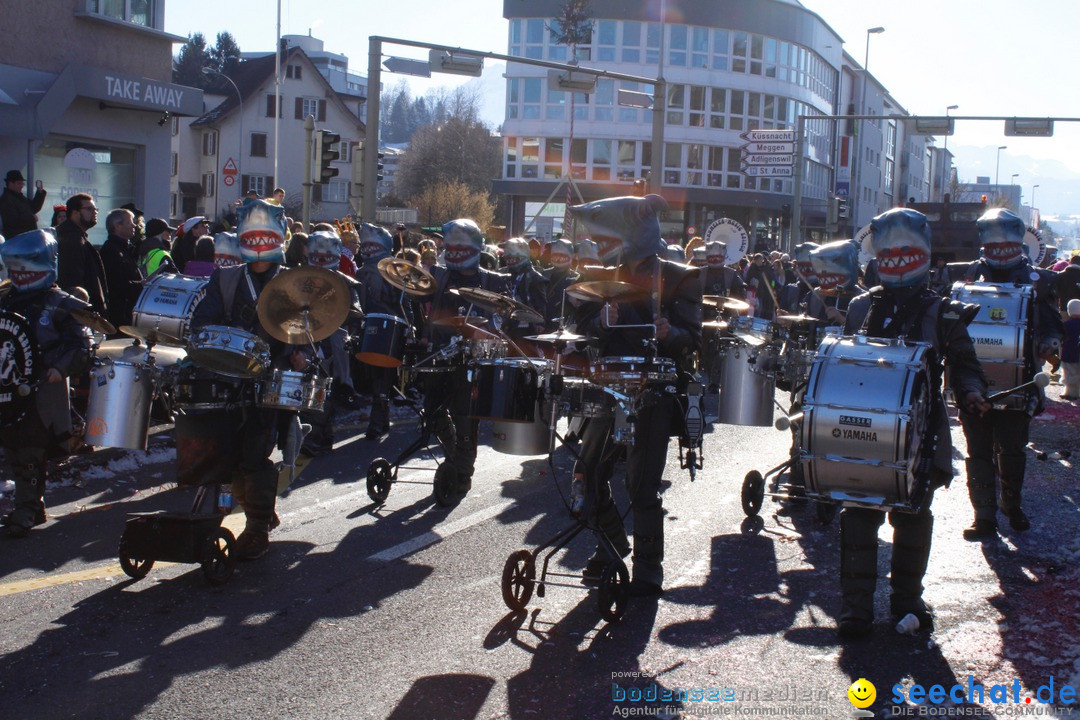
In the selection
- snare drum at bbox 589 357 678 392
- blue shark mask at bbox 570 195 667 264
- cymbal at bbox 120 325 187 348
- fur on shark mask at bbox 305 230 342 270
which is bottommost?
cymbal at bbox 120 325 187 348

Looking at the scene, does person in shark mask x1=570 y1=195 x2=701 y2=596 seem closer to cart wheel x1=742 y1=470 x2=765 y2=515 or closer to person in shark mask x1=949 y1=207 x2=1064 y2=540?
cart wheel x1=742 y1=470 x2=765 y2=515

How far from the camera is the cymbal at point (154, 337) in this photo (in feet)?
24.0

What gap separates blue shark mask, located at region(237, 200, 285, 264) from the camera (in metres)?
7.10

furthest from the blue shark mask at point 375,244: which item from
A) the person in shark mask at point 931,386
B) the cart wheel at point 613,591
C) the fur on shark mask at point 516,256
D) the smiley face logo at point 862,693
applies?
the smiley face logo at point 862,693

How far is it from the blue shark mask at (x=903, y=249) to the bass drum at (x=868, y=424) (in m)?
0.52

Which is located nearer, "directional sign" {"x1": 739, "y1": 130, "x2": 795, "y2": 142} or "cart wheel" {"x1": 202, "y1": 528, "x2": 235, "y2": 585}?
"cart wheel" {"x1": 202, "y1": 528, "x2": 235, "y2": 585}

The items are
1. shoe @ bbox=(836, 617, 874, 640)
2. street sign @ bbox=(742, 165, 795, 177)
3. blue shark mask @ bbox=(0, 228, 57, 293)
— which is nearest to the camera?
shoe @ bbox=(836, 617, 874, 640)

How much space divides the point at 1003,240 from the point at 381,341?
4718mm

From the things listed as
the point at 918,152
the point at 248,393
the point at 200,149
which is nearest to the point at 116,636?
the point at 248,393

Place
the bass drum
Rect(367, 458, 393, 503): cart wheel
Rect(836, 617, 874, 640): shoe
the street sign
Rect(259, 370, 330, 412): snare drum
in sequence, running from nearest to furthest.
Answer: the bass drum → Rect(836, 617, 874, 640): shoe → Rect(259, 370, 330, 412): snare drum → Rect(367, 458, 393, 503): cart wheel → the street sign

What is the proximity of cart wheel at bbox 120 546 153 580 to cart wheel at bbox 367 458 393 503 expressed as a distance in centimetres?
235

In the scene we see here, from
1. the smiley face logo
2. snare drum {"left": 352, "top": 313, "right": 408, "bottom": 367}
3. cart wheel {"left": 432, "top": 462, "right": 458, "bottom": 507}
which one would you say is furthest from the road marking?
the smiley face logo

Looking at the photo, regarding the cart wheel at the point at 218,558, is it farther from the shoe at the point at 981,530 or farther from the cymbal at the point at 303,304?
the shoe at the point at 981,530

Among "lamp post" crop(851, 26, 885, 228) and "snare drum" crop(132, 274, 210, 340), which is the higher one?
"lamp post" crop(851, 26, 885, 228)
